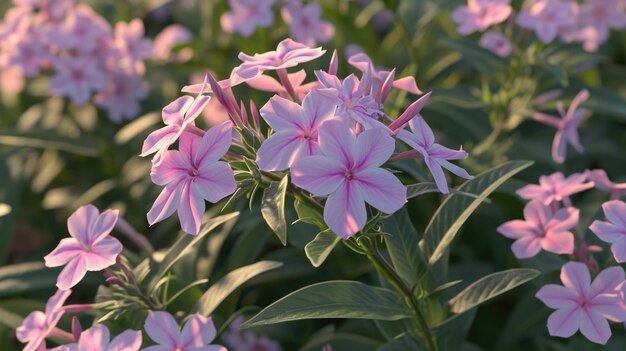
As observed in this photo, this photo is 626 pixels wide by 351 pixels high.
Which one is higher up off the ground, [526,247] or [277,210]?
[277,210]

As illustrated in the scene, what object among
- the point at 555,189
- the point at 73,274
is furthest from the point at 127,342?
the point at 555,189

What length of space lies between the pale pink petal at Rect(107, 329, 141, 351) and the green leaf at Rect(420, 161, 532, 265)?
480 mm

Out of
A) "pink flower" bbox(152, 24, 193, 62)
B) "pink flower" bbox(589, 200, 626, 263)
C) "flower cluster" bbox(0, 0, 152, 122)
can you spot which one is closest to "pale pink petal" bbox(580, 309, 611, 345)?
"pink flower" bbox(589, 200, 626, 263)

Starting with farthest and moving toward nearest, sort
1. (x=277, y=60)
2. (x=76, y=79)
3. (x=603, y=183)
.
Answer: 1. (x=76, y=79)
2. (x=603, y=183)
3. (x=277, y=60)

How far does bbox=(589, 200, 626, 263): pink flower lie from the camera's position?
118cm

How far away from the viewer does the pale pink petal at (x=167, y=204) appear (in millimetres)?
1068

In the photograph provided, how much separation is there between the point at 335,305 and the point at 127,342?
12.5 inches

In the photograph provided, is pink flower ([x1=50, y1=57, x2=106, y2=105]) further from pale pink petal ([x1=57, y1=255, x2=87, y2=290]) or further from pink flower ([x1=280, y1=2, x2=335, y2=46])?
pale pink petal ([x1=57, y1=255, x2=87, y2=290])

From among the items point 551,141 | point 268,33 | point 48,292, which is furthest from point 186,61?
point 551,141

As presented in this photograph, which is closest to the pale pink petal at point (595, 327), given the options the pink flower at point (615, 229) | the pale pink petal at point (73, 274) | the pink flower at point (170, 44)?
the pink flower at point (615, 229)

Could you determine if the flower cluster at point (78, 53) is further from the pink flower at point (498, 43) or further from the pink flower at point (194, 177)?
the pink flower at point (194, 177)

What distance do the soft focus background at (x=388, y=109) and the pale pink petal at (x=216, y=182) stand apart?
24.3 inches

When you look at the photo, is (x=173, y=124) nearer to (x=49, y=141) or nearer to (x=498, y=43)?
(x=498, y=43)

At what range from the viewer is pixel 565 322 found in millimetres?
1227
